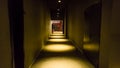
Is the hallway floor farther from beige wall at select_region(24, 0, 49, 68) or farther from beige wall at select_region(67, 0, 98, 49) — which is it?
beige wall at select_region(67, 0, 98, 49)
